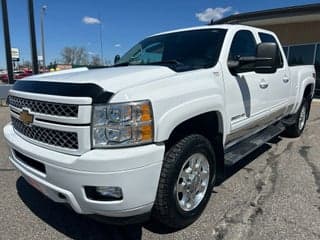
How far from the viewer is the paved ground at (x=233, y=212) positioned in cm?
281

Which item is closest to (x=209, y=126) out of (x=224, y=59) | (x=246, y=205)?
(x=224, y=59)

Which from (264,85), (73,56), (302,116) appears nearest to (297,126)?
(302,116)

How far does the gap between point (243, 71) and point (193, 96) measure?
120cm

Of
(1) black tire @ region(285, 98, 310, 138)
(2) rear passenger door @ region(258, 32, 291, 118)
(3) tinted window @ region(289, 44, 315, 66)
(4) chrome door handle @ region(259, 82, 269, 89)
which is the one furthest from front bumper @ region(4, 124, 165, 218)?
(3) tinted window @ region(289, 44, 315, 66)

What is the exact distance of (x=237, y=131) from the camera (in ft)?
11.9

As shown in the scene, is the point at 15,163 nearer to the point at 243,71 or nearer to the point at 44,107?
the point at 44,107

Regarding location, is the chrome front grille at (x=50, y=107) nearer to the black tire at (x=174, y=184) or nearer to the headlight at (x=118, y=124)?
the headlight at (x=118, y=124)

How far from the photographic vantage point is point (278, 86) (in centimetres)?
471

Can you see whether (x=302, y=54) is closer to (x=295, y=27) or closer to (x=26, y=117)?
(x=295, y=27)

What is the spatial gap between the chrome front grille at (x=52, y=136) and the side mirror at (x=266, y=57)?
2.18 meters

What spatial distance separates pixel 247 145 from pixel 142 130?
2.27 meters

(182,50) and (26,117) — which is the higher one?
(182,50)

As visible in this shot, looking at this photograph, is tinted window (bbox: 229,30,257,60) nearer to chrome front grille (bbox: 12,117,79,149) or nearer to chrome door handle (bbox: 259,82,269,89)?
chrome door handle (bbox: 259,82,269,89)

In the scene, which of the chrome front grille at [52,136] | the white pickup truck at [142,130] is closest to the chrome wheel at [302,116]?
the white pickup truck at [142,130]
